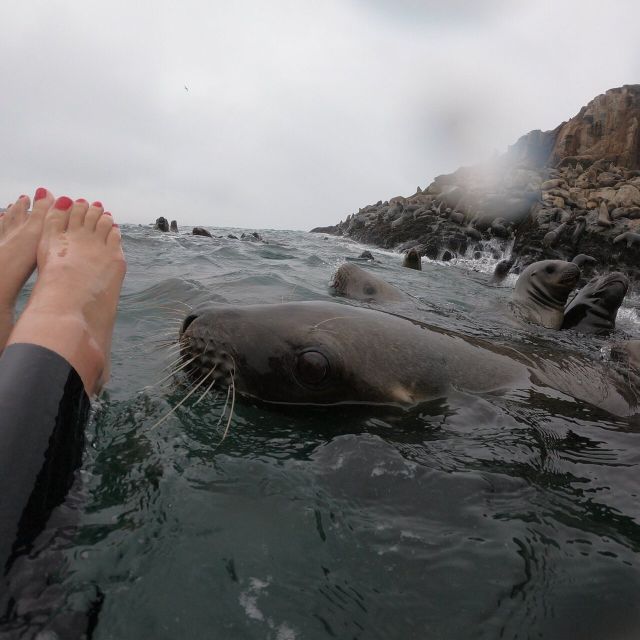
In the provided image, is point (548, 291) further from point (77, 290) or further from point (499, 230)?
point (499, 230)

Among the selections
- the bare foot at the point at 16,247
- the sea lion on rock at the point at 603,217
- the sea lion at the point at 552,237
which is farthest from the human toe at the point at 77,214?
the sea lion on rock at the point at 603,217

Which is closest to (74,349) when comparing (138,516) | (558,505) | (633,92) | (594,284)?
(138,516)

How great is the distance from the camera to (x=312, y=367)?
236 cm

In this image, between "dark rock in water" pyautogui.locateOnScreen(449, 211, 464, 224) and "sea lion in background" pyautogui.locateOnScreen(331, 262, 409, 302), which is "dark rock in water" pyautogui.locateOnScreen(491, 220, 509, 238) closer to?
"dark rock in water" pyautogui.locateOnScreen(449, 211, 464, 224)

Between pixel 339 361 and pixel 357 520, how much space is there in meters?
0.91

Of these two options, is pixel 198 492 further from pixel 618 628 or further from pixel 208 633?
pixel 618 628

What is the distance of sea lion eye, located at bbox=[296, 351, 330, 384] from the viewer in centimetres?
236

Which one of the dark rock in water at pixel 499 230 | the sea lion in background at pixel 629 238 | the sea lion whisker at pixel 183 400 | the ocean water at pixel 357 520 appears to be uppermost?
the dark rock in water at pixel 499 230

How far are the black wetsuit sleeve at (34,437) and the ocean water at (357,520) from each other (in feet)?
0.42

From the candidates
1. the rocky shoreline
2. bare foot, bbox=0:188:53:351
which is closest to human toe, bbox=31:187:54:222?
bare foot, bbox=0:188:53:351

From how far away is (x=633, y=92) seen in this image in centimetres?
3431

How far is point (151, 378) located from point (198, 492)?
1.16 meters

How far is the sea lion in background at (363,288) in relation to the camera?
17.6 feet

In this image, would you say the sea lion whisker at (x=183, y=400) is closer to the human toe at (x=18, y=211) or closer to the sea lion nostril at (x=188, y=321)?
the sea lion nostril at (x=188, y=321)
